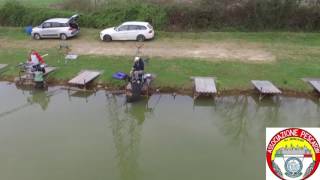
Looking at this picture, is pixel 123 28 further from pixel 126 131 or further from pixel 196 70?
pixel 126 131

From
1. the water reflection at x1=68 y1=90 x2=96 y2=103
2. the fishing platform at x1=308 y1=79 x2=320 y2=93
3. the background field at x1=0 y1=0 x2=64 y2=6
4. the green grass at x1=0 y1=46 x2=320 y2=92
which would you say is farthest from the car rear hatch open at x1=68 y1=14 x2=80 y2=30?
the fishing platform at x1=308 y1=79 x2=320 y2=93

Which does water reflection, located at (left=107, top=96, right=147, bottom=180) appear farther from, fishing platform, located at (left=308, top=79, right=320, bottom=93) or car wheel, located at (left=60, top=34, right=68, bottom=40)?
car wheel, located at (left=60, top=34, right=68, bottom=40)

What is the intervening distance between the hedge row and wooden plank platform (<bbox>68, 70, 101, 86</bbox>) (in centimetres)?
902

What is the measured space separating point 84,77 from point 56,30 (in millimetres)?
8299

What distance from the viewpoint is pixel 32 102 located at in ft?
53.2

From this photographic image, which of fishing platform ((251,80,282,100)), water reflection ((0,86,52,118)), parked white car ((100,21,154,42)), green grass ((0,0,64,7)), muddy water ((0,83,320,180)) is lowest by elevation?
muddy water ((0,83,320,180))

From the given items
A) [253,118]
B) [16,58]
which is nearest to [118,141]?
[253,118]

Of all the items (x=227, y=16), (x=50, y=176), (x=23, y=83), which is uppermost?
(x=227, y=16)

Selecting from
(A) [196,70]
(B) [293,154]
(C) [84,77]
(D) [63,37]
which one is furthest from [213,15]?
(B) [293,154]

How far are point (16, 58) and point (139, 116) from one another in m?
9.70

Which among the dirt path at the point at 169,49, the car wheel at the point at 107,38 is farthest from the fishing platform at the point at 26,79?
the car wheel at the point at 107,38

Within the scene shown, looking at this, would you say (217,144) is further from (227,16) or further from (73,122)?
(227,16)

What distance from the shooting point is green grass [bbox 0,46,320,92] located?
56.3 ft

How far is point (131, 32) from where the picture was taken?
23.6 meters
